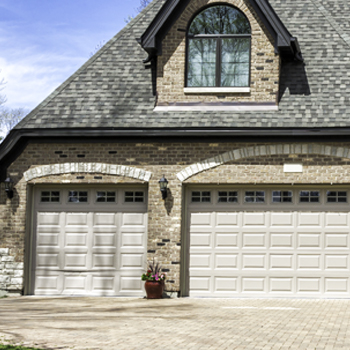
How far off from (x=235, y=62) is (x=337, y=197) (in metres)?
4.06

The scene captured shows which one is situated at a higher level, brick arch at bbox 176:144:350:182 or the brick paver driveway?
brick arch at bbox 176:144:350:182

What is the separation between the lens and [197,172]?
558 inches

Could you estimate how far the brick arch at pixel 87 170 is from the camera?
14352mm

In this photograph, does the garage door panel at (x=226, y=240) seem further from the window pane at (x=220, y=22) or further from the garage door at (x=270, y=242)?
the window pane at (x=220, y=22)

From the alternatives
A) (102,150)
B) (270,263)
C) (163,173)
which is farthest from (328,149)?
(102,150)

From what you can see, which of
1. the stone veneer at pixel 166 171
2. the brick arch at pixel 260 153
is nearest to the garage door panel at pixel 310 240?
the stone veneer at pixel 166 171

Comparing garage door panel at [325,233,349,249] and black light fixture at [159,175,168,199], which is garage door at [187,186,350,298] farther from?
black light fixture at [159,175,168,199]

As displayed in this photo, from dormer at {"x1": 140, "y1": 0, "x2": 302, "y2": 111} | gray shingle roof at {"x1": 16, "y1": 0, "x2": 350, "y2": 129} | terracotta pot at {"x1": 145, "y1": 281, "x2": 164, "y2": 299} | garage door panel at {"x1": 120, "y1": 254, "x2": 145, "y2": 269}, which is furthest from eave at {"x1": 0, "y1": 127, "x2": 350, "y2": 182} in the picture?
terracotta pot at {"x1": 145, "y1": 281, "x2": 164, "y2": 299}

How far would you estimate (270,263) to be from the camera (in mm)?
14070

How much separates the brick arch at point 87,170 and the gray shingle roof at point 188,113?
96 cm

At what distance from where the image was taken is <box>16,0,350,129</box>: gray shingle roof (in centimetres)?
1417

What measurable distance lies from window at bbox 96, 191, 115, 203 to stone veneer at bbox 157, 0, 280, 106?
2507 mm

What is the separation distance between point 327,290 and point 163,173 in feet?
15.3

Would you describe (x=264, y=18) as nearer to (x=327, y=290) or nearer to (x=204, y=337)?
(x=327, y=290)
